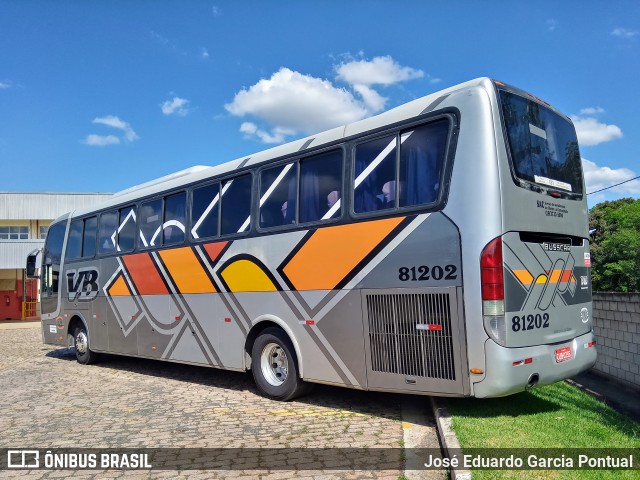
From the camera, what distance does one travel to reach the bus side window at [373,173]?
6.55 metres

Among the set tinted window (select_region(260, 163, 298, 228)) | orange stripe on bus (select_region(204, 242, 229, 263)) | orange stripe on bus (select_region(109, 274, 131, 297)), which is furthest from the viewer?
orange stripe on bus (select_region(109, 274, 131, 297))

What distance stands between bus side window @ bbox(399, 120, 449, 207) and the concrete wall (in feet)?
16.9

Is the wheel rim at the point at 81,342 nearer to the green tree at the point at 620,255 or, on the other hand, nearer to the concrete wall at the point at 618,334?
the concrete wall at the point at 618,334

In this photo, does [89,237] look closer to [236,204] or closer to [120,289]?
[120,289]

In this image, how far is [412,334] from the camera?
6.14m

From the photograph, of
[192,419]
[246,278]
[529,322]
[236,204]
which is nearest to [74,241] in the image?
[236,204]

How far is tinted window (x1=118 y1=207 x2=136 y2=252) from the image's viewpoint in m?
11.1

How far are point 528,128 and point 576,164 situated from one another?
4.06 feet

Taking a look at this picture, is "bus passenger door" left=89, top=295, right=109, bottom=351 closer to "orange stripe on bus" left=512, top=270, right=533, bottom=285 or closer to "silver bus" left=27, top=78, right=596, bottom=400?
"silver bus" left=27, top=78, right=596, bottom=400

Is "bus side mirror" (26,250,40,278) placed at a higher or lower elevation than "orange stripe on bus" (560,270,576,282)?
higher

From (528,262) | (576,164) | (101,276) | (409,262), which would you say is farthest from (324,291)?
(101,276)

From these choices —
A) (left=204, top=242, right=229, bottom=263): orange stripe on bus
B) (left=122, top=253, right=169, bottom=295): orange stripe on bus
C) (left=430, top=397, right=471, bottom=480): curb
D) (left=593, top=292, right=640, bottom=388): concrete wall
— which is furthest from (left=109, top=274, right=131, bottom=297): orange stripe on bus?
(left=593, top=292, right=640, bottom=388): concrete wall

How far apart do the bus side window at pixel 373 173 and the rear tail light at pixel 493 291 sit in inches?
53.2

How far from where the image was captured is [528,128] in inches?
249
